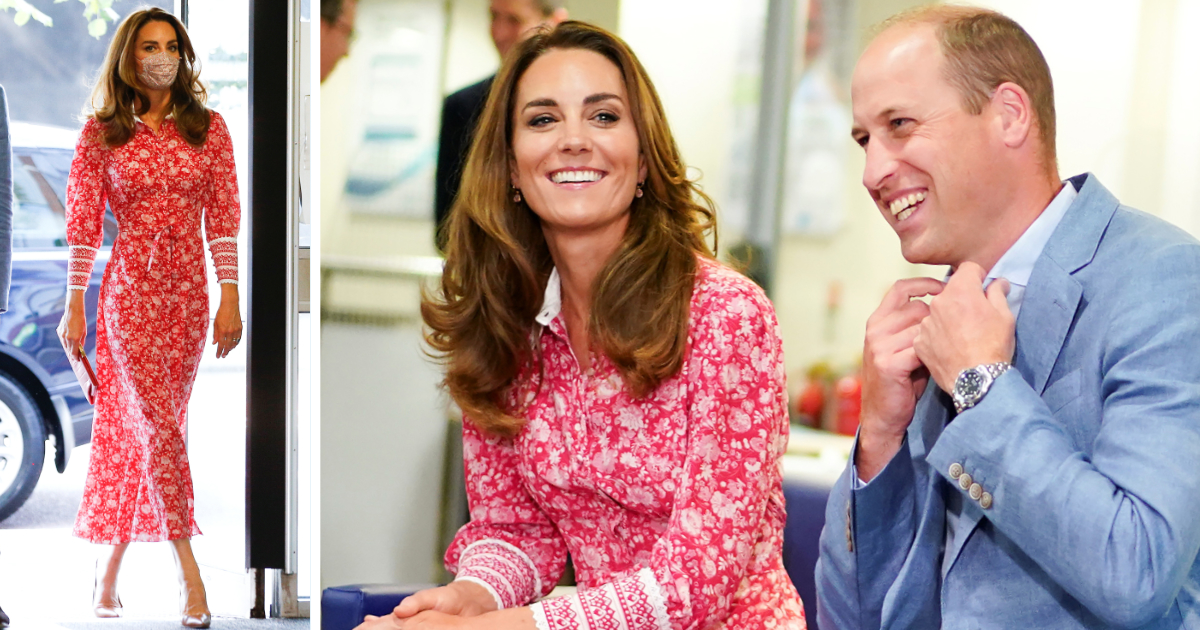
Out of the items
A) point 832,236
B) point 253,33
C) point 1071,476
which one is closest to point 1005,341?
point 1071,476

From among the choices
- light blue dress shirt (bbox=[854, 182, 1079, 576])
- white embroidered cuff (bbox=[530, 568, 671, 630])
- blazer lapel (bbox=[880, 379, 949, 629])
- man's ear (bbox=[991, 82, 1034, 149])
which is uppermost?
man's ear (bbox=[991, 82, 1034, 149])

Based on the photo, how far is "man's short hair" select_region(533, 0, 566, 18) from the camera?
2.52m

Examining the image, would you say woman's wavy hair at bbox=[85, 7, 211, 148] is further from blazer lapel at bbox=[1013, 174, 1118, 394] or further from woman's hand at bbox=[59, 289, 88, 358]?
blazer lapel at bbox=[1013, 174, 1118, 394]

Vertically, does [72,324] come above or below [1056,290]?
below

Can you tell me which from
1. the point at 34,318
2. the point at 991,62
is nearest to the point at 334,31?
the point at 34,318

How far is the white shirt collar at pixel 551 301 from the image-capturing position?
1.74 m

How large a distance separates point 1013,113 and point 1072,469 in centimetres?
40

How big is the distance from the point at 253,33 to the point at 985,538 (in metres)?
2.16

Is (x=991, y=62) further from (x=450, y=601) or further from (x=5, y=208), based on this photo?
(x=5, y=208)

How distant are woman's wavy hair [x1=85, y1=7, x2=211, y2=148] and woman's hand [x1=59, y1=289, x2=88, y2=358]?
0.38 m

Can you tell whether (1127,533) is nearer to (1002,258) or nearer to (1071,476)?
(1071,476)

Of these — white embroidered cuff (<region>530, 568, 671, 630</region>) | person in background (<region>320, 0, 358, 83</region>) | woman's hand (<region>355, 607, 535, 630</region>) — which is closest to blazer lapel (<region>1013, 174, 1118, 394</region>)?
white embroidered cuff (<region>530, 568, 671, 630</region>)

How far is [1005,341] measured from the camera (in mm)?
978

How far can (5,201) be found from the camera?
241 cm
